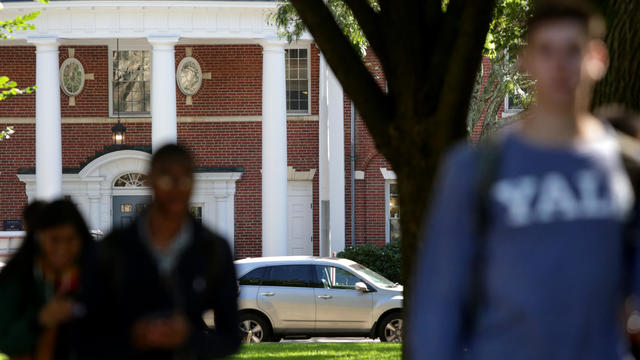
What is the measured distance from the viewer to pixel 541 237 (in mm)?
2270

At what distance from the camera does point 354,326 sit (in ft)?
56.4

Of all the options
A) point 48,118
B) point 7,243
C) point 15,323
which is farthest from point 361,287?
point 15,323

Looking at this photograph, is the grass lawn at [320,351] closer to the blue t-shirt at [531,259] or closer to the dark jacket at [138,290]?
the dark jacket at [138,290]

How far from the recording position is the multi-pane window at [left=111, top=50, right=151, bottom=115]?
27625mm

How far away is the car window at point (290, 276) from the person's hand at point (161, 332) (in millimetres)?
13771

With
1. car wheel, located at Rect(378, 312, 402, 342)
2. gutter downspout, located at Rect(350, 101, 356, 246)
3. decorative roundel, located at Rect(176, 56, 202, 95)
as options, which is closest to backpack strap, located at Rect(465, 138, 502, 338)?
car wheel, located at Rect(378, 312, 402, 342)

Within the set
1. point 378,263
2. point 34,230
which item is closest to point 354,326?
point 378,263

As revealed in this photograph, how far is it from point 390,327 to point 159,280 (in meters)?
14.0

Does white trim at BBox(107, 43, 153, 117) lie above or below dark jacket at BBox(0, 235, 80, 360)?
above

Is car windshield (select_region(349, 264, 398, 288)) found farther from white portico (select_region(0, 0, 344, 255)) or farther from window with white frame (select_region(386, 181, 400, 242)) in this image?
window with white frame (select_region(386, 181, 400, 242))

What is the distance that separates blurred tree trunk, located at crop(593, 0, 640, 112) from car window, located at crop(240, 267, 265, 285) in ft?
37.3

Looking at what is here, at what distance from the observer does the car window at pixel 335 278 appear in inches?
683

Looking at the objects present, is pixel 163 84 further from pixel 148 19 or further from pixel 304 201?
pixel 304 201

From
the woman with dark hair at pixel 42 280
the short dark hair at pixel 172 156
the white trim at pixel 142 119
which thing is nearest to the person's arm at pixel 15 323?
the woman with dark hair at pixel 42 280
